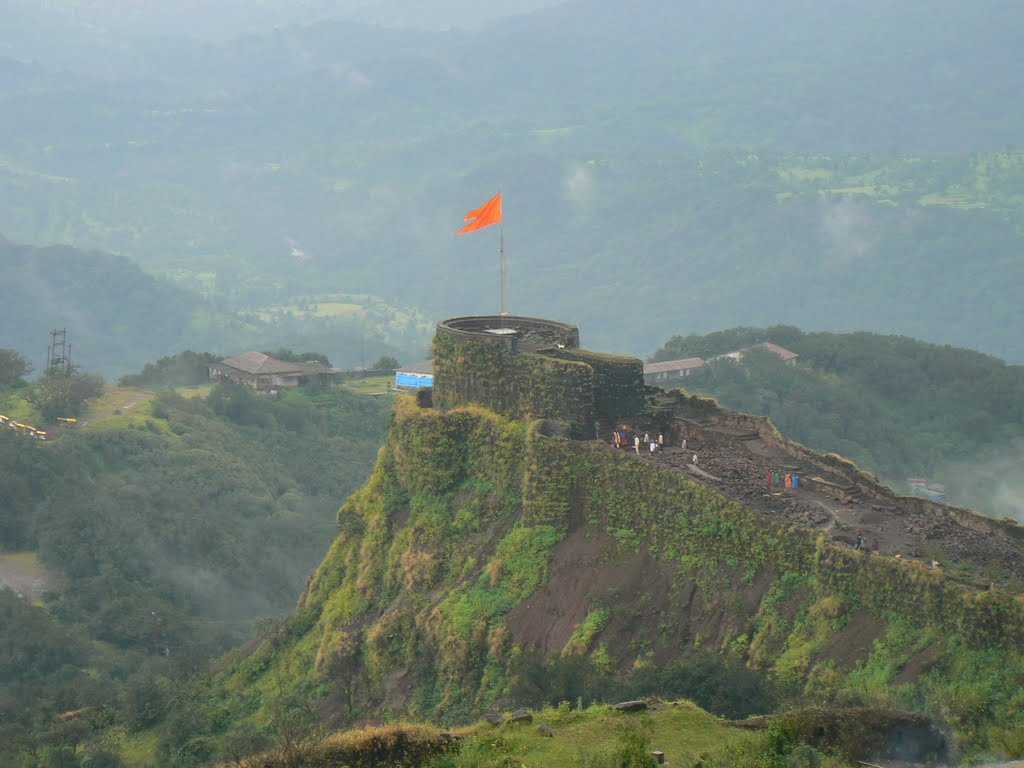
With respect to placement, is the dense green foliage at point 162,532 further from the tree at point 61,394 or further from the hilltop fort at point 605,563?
the hilltop fort at point 605,563

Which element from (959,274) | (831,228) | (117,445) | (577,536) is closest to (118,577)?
(117,445)

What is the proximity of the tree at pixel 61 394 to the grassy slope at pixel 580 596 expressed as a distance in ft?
116

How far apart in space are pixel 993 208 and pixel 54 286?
311 ft

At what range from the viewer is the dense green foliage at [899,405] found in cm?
7619

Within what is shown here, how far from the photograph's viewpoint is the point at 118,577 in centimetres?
6041

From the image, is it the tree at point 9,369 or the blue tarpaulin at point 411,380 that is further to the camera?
the blue tarpaulin at point 411,380

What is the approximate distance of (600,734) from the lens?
22.8 meters

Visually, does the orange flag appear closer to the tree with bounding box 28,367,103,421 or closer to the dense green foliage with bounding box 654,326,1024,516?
the dense green foliage with bounding box 654,326,1024,516

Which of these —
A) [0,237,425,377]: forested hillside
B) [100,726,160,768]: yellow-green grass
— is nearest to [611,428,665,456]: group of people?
[100,726,160,768]: yellow-green grass

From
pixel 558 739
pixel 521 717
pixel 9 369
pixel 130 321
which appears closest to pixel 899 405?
pixel 9 369

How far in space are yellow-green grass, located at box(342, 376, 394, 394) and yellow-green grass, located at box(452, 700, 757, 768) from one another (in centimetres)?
6862

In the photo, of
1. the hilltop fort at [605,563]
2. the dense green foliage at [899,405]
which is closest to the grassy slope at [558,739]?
the hilltop fort at [605,563]

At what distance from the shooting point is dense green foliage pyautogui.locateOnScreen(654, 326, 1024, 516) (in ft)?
250

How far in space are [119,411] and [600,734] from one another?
59.8 meters
